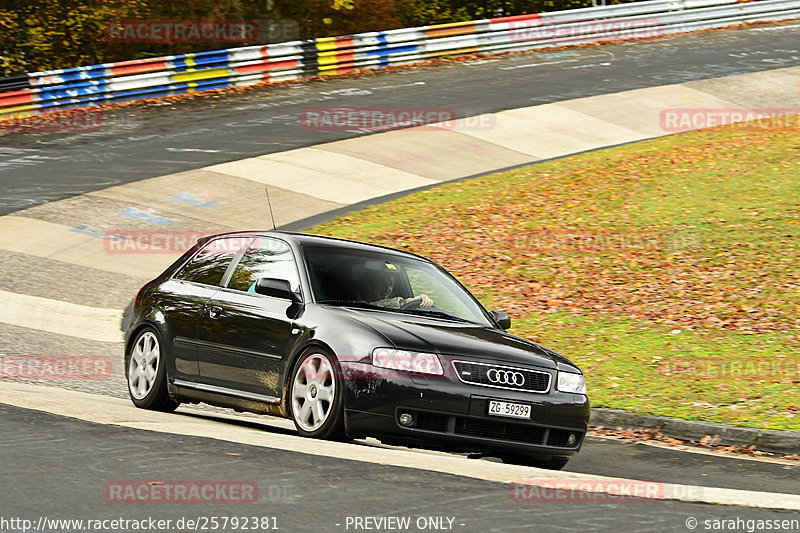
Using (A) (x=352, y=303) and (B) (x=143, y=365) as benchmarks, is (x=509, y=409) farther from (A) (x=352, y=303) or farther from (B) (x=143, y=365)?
(B) (x=143, y=365)

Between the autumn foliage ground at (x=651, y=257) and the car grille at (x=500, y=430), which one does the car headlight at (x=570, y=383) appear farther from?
the autumn foliage ground at (x=651, y=257)

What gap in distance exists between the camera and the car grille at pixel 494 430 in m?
7.59

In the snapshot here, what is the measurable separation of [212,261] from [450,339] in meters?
2.54

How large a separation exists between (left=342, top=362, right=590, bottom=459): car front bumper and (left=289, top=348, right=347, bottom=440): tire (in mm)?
88

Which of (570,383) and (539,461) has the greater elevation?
(570,383)

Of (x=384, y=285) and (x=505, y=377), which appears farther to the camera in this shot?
(x=384, y=285)

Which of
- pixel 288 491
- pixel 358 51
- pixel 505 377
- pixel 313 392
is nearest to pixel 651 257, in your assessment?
pixel 505 377

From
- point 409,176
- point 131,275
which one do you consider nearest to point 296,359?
point 131,275

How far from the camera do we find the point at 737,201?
19516mm

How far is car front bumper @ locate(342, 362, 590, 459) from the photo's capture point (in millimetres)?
7516

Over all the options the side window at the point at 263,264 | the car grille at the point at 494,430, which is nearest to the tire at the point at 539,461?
the car grille at the point at 494,430

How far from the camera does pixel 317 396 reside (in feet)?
25.9

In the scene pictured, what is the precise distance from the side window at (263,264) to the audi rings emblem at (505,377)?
181cm

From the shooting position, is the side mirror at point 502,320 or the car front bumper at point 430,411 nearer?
the car front bumper at point 430,411
